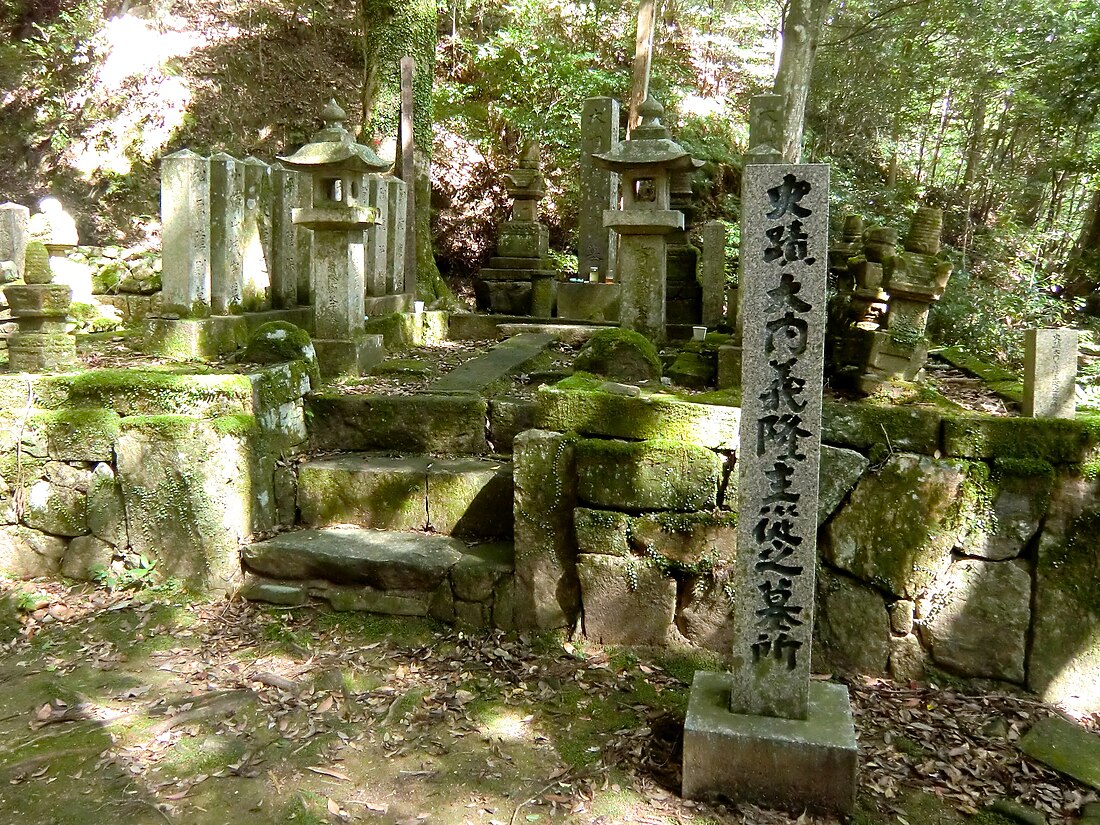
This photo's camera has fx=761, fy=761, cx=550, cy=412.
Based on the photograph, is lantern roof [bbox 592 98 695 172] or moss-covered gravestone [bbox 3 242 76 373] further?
lantern roof [bbox 592 98 695 172]

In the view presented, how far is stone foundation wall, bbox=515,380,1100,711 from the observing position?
3.61 meters

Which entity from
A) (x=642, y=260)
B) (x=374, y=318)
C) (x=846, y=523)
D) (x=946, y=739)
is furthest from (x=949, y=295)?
(x=374, y=318)

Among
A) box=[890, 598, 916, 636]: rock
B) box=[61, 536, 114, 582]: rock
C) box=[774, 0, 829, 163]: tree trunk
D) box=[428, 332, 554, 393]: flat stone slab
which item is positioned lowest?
box=[61, 536, 114, 582]: rock

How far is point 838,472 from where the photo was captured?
378cm

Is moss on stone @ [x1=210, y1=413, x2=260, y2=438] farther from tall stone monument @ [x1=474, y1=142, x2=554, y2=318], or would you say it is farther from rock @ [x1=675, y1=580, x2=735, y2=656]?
tall stone monument @ [x1=474, y1=142, x2=554, y2=318]

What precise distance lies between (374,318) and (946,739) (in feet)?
19.1

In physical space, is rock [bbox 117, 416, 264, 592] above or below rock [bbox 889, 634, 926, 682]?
above

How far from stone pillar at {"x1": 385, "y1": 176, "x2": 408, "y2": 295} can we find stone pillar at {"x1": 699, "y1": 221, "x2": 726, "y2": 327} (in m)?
3.35

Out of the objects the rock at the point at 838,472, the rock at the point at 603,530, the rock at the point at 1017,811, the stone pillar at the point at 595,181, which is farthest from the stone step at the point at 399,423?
the stone pillar at the point at 595,181

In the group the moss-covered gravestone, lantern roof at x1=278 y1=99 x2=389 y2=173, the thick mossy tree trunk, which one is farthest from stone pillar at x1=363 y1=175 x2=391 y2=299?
the moss-covered gravestone

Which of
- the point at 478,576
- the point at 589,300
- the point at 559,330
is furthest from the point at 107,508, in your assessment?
the point at 589,300

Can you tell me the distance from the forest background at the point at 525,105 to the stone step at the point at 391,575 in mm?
8740

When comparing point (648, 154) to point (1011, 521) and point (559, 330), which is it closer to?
point (559, 330)

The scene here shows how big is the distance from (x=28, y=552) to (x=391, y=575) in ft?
7.67
